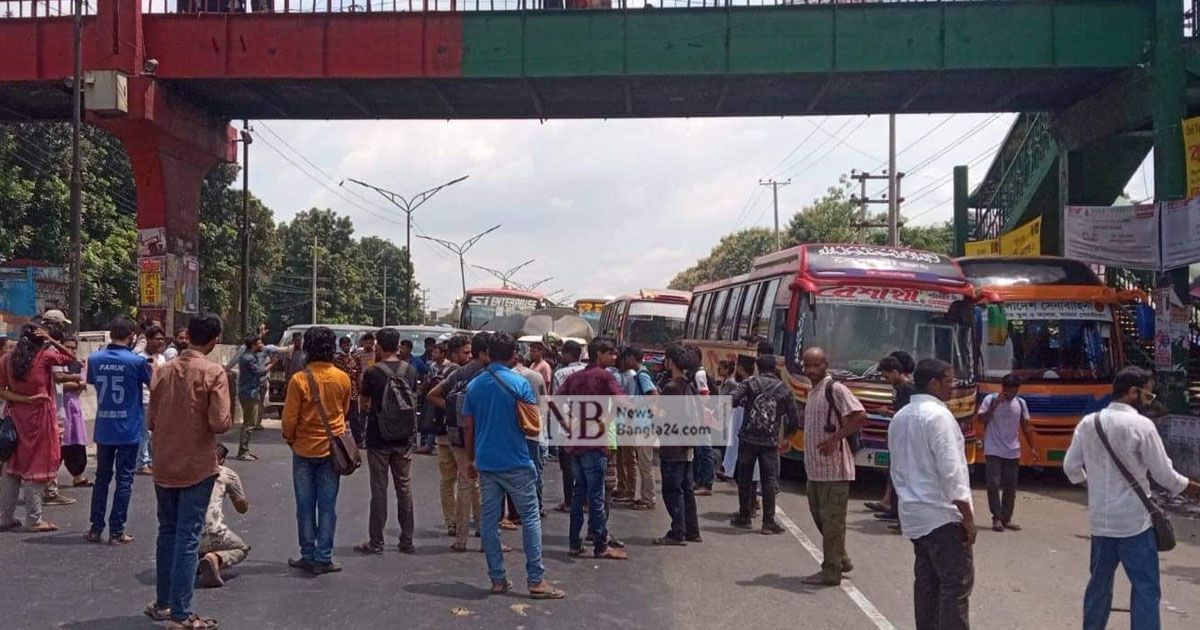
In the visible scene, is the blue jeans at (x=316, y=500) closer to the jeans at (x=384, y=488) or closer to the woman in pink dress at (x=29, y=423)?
the jeans at (x=384, y=488)

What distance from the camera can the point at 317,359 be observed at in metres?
8.01

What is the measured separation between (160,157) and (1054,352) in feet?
62.5

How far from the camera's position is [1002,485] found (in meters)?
11.5

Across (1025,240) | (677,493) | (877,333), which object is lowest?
(677,493)

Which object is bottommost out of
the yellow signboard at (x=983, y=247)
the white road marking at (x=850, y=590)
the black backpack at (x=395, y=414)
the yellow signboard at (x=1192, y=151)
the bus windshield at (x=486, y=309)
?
the white road marking at (x=850, y=590)

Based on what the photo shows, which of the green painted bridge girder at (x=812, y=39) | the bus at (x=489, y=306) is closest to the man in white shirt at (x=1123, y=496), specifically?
the green painted bridge girder at (x=812, y=39)

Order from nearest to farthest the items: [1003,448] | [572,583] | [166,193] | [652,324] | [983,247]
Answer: [572,583] → [1003,448] → [166,193] → [652,324] → [983,247]

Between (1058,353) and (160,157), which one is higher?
(160,157)

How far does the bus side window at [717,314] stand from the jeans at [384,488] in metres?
11.2

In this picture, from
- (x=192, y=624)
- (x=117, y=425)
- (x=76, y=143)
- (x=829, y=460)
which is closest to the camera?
(x=192, y=624)

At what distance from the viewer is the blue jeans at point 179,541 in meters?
6.31

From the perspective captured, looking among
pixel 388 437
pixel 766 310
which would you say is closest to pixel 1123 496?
pixel 388 437

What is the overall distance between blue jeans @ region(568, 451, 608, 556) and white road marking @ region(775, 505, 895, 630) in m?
1.94

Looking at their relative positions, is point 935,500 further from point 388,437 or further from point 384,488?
point 384,488
